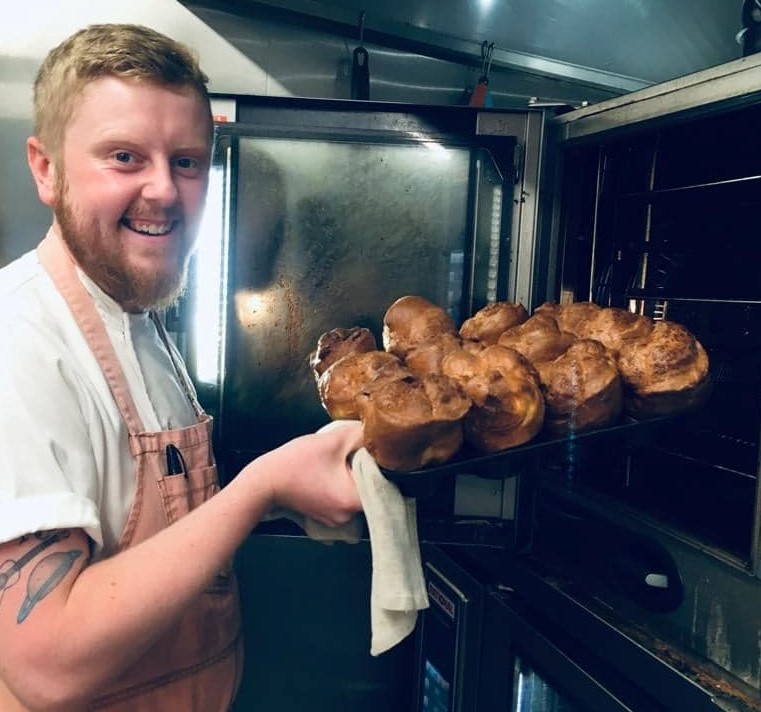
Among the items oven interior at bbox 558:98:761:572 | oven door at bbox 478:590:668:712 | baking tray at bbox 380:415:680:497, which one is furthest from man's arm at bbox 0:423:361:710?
oven interior at bbox 558:98:761:572

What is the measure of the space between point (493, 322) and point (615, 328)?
220 mm

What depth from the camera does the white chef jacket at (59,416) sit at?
0.85 m

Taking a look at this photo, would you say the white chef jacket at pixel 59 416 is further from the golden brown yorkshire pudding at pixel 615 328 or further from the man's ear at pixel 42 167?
the golden brown yorkshire pudding at pixel 615 328

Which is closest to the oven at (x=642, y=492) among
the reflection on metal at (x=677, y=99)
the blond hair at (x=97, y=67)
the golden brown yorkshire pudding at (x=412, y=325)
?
the reflection on metal at (x=677, y=99)

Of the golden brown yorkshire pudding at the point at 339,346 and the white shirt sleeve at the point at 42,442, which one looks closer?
the white shirt sleeve at the point at 42,442

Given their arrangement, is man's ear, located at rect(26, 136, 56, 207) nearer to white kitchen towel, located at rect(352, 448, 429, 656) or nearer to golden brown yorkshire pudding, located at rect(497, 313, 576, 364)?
white kitchen towel, located at rect(352, 448, 429, 656)

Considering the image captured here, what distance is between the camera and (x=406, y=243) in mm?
1768

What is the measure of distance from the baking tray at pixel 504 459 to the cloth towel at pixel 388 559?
0.03 metres

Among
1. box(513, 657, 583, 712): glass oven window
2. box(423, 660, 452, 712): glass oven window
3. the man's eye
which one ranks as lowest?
box(423, 660, 452, 712): glass oven window

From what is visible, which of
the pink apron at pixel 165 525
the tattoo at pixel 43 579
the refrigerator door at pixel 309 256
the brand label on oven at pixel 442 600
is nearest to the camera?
the tattoo at pixel 43 579

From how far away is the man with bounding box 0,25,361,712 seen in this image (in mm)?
853

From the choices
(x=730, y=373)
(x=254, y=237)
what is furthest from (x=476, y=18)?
(x=730, y=373)

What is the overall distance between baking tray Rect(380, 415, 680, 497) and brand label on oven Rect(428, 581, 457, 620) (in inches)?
22.6

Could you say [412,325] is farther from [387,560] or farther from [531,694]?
[531,694]
